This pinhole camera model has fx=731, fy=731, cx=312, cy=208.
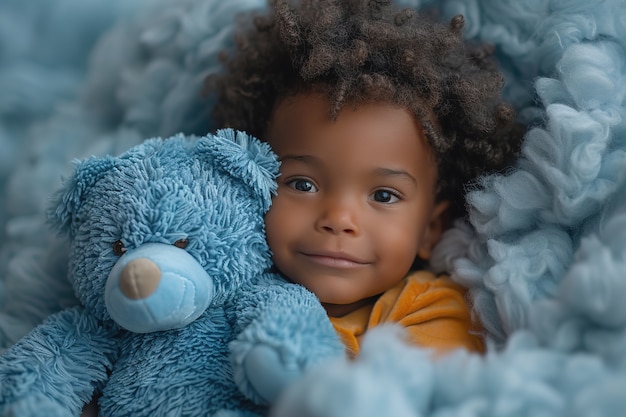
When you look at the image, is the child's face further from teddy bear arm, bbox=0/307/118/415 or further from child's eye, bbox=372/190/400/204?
teddy bear arm, bbox=0/307/118/415

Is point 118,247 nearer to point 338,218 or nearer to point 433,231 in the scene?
point 338,218

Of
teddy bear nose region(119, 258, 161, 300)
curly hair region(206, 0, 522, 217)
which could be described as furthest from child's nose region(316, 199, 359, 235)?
teddy bear nose region(119, 258, 161, 300)

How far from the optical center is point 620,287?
780 millimetres

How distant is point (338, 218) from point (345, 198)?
0.04 m

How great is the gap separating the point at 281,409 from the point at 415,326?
15.6 inches

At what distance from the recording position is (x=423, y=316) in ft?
3.55

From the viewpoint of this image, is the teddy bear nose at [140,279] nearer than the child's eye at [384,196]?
Yes

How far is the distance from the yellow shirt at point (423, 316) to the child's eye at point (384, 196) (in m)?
0.13

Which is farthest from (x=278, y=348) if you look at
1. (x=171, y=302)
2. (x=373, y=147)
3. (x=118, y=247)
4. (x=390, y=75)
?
(x=390, y=75)

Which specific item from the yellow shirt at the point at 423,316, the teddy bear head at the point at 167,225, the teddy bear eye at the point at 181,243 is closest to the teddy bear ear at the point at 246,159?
the teddy bear head at the point at 167,225

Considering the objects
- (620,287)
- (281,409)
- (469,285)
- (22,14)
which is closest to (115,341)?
(281,409)

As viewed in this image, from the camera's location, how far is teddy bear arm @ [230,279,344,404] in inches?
32.3

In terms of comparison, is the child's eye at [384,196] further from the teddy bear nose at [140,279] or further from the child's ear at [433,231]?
the teddy bear nose at [140,279]

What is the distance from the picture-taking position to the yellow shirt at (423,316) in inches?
41.4
